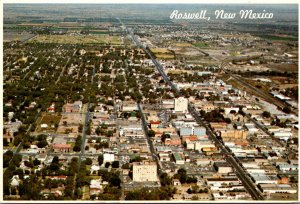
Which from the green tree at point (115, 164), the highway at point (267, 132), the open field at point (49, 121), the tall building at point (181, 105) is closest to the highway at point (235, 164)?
the tall building at point (181, 105)

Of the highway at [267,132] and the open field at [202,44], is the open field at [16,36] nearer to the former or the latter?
the open field at [202,44]

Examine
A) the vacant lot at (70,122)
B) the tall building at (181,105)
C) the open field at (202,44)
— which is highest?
the open field at (202,44)

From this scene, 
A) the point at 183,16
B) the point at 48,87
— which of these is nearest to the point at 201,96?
→ the point at 48,87

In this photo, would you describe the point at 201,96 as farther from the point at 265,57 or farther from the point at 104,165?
the point at 104,165

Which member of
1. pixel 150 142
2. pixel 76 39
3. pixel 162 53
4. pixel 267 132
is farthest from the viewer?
pixel 76 39

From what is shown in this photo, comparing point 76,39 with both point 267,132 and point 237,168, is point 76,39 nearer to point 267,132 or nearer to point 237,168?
point 267,132

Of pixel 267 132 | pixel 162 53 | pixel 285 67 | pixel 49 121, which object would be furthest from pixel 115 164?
pixel 162 53
